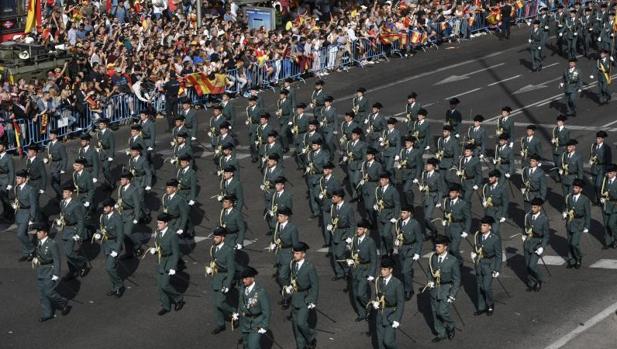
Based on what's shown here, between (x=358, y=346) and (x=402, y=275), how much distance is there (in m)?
2.54

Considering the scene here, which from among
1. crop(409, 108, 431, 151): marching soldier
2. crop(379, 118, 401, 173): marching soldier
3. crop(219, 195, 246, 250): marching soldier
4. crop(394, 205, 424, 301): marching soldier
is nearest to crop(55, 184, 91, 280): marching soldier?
crop(219, 195, 246, 250): marching soldier

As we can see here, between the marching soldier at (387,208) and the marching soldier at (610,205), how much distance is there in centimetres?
424

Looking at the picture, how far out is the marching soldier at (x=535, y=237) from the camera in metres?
23.6

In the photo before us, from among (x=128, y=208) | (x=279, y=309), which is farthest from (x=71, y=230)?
(x=279, y=309)

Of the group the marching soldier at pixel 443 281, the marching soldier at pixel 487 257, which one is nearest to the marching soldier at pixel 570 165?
the marching soldier at pixel 487 257

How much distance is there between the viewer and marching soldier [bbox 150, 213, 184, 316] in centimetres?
2280

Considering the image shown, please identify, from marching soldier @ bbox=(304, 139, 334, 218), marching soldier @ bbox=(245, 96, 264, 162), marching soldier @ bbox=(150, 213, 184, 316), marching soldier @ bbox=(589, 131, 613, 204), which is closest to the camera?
marching soldier @ bbox=(150, 213, 184, 316)

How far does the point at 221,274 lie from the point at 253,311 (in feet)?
7.07

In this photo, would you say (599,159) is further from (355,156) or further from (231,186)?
(231,186)

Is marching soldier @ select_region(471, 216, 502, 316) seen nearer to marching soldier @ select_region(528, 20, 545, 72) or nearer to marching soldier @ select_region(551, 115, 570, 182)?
marching soldier @ select_region(551, 115, 570, 182)

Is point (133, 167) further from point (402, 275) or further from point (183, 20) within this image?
point (183, 20)

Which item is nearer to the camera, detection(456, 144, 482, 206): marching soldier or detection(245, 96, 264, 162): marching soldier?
detection(456, 144, 482, 206): marching soldier

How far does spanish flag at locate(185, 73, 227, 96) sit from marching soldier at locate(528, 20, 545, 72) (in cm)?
1154

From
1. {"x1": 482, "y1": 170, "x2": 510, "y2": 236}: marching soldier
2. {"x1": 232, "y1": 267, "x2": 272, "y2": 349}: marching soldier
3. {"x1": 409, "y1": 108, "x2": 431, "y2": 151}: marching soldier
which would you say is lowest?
{"x1": 409, "y1": 108, "x2": 431, "y2": 151}: marching soldier
